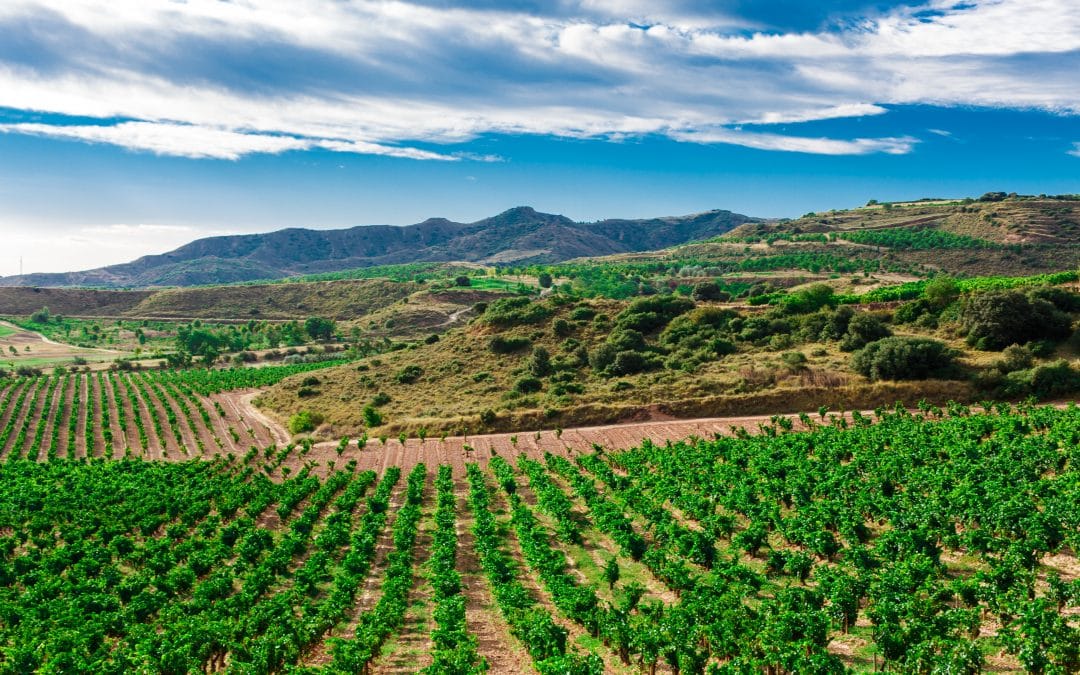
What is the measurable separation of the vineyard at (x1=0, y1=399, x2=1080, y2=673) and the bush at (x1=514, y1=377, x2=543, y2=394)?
20.1 meters

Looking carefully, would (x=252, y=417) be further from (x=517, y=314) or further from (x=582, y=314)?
(x=582, y=314)

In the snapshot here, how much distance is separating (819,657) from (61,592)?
1138 inches

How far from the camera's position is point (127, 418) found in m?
71.9

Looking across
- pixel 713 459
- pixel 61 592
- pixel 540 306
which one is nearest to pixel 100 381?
pixel 540 306

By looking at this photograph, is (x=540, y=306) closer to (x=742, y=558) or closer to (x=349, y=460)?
(x=349, y=460)

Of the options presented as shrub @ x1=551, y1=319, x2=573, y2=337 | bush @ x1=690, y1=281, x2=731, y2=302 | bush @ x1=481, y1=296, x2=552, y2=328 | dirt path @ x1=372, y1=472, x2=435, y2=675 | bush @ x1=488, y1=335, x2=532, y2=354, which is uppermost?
bush @ x1=690, y1=281, x2=731, y2=302

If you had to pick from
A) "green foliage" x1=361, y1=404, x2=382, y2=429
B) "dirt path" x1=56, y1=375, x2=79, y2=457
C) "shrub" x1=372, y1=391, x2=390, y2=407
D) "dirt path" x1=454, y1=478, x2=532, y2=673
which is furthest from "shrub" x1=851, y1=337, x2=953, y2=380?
"dirt path" x1=56, y1=375, x2=79, y2=457

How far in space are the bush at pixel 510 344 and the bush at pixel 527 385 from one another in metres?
13.5

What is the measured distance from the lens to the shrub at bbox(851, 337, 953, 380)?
5347cm

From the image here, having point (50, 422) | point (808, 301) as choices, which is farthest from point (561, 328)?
point (50, 422)

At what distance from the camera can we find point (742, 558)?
26.8 m

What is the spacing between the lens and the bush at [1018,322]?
55844 millimetres

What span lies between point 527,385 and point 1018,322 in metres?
46.3

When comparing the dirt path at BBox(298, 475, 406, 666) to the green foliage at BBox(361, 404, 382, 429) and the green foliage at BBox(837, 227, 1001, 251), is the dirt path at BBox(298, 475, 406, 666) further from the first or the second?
the green foliage at BBox(837, 227, 1001, 251)
